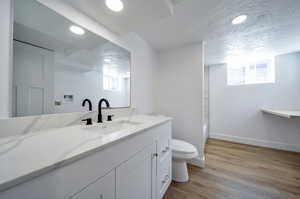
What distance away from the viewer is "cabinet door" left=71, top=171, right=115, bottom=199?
1.64 feet

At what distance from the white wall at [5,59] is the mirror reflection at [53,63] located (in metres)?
0.03

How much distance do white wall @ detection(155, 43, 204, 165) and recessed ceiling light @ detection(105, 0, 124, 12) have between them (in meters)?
1.36

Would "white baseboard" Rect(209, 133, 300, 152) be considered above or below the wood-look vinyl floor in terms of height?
above

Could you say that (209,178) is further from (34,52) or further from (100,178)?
(34,52)

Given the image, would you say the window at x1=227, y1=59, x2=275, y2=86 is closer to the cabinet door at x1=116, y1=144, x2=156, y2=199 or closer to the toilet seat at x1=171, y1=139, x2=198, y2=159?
the toilet seat at x1=171, y1=139, x2=198, y2=159

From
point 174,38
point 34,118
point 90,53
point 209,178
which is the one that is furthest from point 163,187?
point 174,38

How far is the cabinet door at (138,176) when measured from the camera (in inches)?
27.2

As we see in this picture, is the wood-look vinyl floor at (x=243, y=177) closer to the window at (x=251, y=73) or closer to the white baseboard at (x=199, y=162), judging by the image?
the white baseboard at (x=199, y=162)

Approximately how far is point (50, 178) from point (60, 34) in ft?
3.44

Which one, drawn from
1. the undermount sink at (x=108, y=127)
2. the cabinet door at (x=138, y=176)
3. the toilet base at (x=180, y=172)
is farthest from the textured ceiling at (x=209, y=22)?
the toilet base at (x=180, y=172)

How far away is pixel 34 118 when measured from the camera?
0.75m

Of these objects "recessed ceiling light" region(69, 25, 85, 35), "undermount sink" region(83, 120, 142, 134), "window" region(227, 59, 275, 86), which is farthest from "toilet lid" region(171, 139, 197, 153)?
"window" region(227, 59, 275, 86)

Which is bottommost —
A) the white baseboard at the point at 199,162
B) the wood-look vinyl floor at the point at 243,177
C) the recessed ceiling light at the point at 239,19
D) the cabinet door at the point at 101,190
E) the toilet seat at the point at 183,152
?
the wood-look vinyl floor at the point at 243,177

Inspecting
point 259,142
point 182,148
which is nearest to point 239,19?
point 182,148
